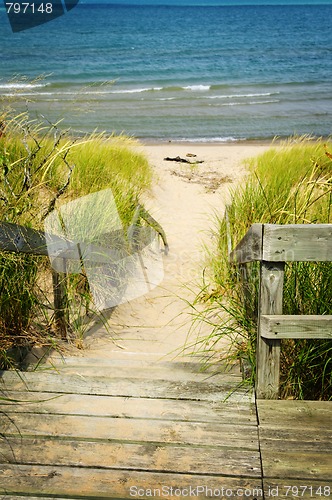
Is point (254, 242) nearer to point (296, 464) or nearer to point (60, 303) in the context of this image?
point (296, 464)

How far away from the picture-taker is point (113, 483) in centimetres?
256

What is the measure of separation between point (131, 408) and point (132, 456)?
40 cm

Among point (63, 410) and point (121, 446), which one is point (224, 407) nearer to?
point (121, 446)

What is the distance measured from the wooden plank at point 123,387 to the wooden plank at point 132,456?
0.45 m

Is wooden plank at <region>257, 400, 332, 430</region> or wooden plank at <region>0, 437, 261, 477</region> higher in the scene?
wooden plank at <region>0, 437, 261, 477</region>

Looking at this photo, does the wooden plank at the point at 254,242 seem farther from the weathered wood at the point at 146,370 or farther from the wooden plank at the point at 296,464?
the wooden plank at the point at 296,464

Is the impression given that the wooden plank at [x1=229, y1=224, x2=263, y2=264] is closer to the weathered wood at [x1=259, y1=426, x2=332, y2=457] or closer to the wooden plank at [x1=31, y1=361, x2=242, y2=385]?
the wooden plank at [x1=31, y1=361, x2=242, y2=385]

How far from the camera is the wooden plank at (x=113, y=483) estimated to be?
2.50 meters

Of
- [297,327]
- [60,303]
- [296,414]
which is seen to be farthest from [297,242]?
[60,303]

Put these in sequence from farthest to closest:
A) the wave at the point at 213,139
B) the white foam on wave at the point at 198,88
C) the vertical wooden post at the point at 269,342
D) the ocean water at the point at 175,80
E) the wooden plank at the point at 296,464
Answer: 1. the white foam on wave at the point at 198,88
2. the ocean water at the point at 175,80
3. the wave at the point at 213,139
4. the vertical wooden post at the point at 269,342
5. the wooden plank at the point at 296,464

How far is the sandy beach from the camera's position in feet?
15.1

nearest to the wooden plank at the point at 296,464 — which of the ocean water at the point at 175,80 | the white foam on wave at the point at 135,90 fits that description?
the ocean water at the point at 175,80

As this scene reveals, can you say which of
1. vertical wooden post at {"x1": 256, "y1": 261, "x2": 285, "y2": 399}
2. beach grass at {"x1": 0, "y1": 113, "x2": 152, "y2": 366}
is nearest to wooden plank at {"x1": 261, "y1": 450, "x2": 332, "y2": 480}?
vertical wooden post at {"x1": 256, "y1": 261, "x2": 285, "y2": 399}

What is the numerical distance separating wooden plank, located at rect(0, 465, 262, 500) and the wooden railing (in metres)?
0.67
